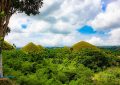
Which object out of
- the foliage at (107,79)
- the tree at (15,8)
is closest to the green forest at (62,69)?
A: the foliage at (107,79)

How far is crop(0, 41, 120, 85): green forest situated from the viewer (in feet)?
88.6

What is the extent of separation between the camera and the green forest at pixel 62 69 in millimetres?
27000

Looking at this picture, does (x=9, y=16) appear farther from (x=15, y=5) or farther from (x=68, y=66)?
(x=68, y=66)

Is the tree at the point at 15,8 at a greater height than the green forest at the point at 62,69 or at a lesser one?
greater

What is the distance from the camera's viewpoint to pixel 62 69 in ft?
107

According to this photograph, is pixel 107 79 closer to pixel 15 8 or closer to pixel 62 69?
pixel 62 69

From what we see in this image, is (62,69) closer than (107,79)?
No

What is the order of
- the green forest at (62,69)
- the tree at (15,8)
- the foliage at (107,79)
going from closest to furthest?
the tree at (15,8), the green forest at (62,69), the foliage at (107,79)

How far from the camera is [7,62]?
3244 cm

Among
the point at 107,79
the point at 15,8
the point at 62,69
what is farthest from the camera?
the point at 62,69

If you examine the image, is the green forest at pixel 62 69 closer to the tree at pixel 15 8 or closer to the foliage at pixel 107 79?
the foliage at pixel 107 79

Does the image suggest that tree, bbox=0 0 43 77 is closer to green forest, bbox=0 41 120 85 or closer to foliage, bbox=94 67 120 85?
green forest, bbox=0 41 120 85

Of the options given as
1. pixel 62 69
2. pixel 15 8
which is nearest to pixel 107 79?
pixel 62 69

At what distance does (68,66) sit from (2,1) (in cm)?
1371
